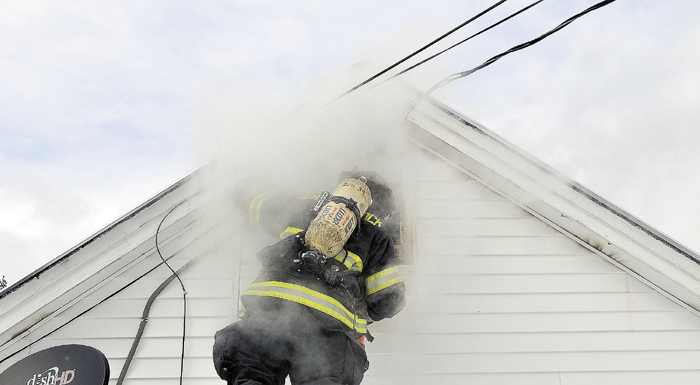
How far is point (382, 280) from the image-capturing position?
10.3 ft

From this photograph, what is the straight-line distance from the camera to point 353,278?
9.75ft

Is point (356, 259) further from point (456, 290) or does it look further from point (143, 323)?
point (143, 323)

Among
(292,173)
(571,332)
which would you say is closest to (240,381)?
(292,173)

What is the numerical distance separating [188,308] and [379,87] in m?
2.50

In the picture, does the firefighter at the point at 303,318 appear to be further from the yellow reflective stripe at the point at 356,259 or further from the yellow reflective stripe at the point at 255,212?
the yellow reflective stripe at the point at 255,212

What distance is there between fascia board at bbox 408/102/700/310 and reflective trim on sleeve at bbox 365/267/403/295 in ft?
5.07

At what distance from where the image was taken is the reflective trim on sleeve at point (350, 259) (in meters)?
3.01

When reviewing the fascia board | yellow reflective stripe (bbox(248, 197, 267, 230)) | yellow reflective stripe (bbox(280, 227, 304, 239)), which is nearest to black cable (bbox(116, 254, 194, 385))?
yellow reflective stripe (bbox(248, 197, 267, 230))

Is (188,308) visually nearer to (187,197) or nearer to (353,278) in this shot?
(187,197)

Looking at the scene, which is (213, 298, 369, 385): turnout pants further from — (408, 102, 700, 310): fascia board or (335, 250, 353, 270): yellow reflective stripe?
(408, 102, 700, 310): fascia board

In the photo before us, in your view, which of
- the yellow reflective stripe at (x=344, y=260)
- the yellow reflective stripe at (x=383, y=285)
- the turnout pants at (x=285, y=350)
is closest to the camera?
the turnout pants at (x=285, y=350)

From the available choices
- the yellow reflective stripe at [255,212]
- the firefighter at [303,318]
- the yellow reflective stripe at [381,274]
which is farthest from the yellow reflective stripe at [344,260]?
the yellow reflective stripe at [255,212]

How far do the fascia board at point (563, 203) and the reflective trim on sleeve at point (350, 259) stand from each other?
5.44ft

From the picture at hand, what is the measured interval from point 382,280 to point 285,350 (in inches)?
31.9
